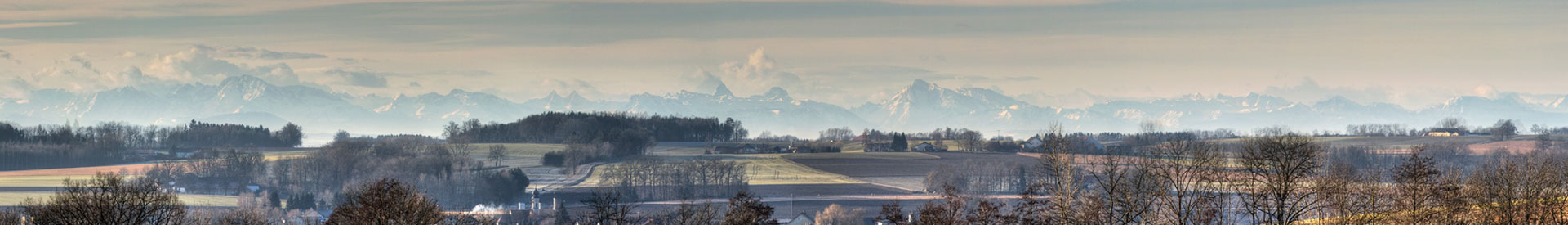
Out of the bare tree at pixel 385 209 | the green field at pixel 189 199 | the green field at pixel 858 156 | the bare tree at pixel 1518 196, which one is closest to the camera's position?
the bare tree at pixel 385 209

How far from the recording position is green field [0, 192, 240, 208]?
139 metres

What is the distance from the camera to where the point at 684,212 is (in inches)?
1940

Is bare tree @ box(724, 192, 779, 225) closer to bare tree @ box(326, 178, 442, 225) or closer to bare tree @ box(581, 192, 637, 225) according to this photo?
bare tree @ box(581, 192, 637, 225)

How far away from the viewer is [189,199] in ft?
502

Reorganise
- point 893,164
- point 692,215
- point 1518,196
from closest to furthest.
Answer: point 1518,196
point 692,215
point 893,164

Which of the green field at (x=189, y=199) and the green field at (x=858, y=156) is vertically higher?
the green field at (x=858, y=156)

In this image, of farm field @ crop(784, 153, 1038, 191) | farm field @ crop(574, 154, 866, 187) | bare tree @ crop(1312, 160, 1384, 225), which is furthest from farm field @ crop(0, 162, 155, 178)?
bare tree @ crop(1312, 160, 1384, 225)

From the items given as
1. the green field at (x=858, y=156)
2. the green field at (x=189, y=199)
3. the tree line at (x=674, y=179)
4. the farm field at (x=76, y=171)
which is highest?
the green field at (x=858, y=156)

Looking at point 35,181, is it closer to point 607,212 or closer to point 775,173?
point 775,173

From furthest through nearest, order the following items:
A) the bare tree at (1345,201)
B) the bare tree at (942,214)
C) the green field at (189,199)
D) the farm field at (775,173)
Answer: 1. the farm field at (775,173)
2. the green field at (189,199)
3. the bare tree at (942,214)
4. the bare tree at (1345,201)

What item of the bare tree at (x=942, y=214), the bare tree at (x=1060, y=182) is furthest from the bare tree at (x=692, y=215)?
the bare tree at (x=1060, y=182)

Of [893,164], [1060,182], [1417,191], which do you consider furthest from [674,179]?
[1417,191]

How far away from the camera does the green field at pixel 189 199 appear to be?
455 ft

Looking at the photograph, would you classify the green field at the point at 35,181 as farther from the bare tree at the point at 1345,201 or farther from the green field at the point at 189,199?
the bare tree at the point at 1345,201
